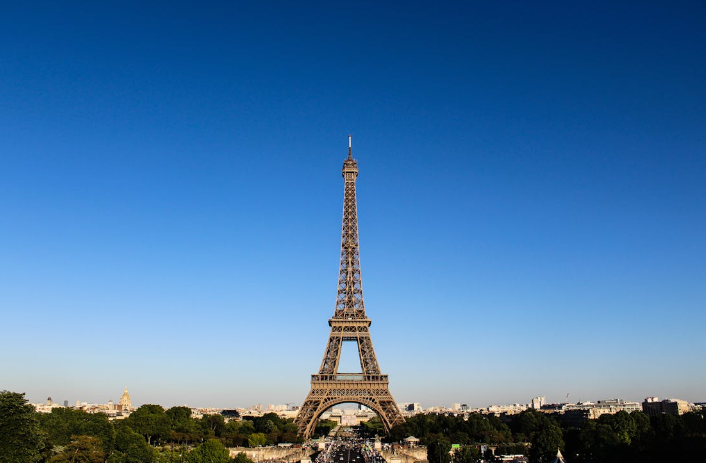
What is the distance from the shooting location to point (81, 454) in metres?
57.5

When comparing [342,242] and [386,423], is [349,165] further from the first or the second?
[386,423]

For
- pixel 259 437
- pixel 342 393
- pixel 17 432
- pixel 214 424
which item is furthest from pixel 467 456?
pixel 214 424

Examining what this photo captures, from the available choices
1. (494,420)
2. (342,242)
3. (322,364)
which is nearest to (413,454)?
(322,364)

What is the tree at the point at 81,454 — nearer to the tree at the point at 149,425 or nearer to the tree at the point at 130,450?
the tree at the point at 130,450

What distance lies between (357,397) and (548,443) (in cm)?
2618

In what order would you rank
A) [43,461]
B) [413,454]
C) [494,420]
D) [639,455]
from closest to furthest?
[639,455] → [43,461] → [413,454] → [494,420]

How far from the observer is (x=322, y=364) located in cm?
8550

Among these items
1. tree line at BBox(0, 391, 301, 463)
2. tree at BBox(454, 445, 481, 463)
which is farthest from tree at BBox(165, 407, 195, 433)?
tree at BBox(454, 445, 481, 463)

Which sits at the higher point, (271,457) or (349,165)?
(349,165)

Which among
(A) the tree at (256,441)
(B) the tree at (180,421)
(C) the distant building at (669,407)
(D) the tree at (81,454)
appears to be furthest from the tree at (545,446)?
(C) the distant building at (669,407)

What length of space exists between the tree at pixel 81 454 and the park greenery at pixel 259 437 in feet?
0.29

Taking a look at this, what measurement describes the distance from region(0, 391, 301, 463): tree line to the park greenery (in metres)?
0.08

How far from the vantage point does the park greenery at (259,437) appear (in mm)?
45344

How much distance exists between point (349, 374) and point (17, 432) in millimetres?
43827
